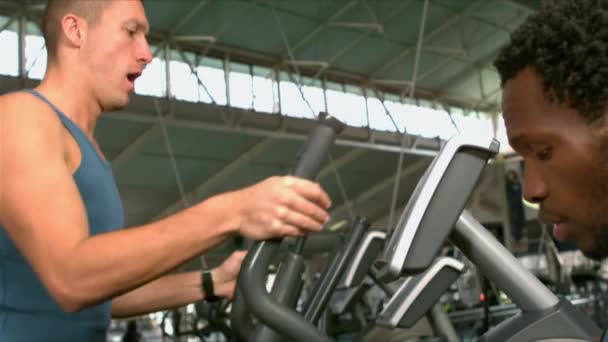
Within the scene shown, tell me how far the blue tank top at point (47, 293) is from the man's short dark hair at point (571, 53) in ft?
2.88

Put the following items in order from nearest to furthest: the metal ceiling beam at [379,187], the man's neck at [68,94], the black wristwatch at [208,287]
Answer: the man's neck at [68,94] < the black wristwatch at [208,287] < the metal ceiling beam at [379,187]

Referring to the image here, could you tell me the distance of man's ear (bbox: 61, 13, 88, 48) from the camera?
1.50 meters

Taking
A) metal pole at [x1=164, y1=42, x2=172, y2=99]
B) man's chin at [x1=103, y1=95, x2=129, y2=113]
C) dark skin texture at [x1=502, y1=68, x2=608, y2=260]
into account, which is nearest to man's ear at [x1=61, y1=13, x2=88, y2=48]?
man's chin at [x1=103, y1=95, x2=129, y2=113]

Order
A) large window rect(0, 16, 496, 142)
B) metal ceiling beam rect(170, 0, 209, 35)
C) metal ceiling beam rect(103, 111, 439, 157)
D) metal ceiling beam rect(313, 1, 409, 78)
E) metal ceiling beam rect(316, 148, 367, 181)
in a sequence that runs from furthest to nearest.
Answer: metal ceiling beam rect(316, 148, 367, 181)
metal ceiling beam rect(313, 1, 409, 78)
metal ceiling beam rect(170, 0, 209, 35)
large window rect(0, 16, 496, 142)
metal ceiling beam rect(103, 111, 439, 157)

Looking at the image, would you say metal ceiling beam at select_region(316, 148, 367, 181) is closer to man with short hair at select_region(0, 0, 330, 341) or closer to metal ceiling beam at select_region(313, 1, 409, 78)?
metal ceiling beam at select_region(313, 1, 409, 78)

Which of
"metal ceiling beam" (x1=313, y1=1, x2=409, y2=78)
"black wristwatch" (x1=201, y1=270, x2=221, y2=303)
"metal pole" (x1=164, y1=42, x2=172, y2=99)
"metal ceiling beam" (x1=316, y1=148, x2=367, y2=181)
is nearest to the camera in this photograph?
"black wristwatch" (x1=201, y1=270, x2=221, y2=303)

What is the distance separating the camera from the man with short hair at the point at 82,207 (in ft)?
3.55

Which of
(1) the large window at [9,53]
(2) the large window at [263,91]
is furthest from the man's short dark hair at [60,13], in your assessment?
(1) the large window at [9,53]

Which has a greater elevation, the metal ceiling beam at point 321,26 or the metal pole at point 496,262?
the metal ceiling beam at point 321,26

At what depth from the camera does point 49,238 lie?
1104 mm

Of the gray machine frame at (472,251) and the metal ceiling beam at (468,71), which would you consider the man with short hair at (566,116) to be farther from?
the metal ceiling beam at (468,71)

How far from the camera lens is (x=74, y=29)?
59.2 inches

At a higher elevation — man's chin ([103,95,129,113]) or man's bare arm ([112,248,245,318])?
man's chin ([103,95,129,113])

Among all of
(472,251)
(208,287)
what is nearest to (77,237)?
(208,287)
